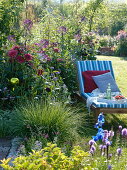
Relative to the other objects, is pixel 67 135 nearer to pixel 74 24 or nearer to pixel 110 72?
pixel 110 72

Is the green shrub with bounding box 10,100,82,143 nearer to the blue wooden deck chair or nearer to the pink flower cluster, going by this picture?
the blue wooden deck chair

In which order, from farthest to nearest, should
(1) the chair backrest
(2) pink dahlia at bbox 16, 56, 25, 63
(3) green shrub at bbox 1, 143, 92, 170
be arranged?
(1) the chair backrest, (2) pink dahlia at bbox 16, 56, 25, 63, (3) green shrub at bbox 1, 143, 92, 170

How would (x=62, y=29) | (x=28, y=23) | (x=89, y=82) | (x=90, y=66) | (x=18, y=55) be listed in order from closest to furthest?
1. (x=18, y=55)
2. (x=28, y=23)
3. (x=89, y=82)
4. (x=90, y=66)
5. (x=62, y=29)

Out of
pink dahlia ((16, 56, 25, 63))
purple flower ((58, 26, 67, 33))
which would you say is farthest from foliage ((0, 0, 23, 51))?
purple flower ((58, 26, 67, 33))

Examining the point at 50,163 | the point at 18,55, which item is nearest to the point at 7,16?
the point at 18,55

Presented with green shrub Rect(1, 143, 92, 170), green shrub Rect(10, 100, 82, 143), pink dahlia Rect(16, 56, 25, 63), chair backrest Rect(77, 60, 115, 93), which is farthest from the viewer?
chair backrest Rect(77, 60, 115, 93)

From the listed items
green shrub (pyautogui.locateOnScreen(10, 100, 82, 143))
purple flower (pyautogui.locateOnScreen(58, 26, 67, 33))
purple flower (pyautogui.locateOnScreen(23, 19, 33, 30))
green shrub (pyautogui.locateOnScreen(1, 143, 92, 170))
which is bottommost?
green shrub (pyautogui.locateOnScreen(10, 100, 82, 143))

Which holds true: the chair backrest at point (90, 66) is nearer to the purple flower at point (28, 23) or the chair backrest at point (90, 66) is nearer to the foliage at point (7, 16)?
the purple flower at point (28, 23)

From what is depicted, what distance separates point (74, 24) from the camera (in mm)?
7570

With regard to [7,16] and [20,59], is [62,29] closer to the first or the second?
[7,16]

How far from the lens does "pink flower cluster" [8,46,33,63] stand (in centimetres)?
476

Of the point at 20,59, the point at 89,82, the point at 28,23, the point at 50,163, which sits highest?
the point at 28,23

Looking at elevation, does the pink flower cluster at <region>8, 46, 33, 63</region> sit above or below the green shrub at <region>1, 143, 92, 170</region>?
above

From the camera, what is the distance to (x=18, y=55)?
5.09m
